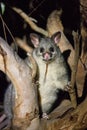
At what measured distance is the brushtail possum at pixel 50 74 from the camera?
486cm

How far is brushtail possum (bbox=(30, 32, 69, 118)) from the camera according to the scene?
486 centimetres

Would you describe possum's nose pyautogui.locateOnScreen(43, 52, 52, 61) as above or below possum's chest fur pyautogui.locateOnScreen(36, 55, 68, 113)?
above

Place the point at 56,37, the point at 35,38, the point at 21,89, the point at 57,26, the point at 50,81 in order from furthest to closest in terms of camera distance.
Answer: the point at 35,38 < the point at 57,26 < the point at 56,37 < the point at 50,81 < the point at 21,89

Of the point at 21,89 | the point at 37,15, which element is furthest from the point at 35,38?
the point at 21,89

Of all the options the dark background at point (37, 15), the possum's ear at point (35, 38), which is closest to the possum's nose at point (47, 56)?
A: the possum's ear at point (35, 38)

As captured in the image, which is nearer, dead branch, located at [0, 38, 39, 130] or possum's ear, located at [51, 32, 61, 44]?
dead branch, located at [0, 38, 39, 130]

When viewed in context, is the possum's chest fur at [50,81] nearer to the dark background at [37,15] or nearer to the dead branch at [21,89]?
the dead branch at [21,89]

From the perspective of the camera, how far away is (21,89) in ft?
12.3

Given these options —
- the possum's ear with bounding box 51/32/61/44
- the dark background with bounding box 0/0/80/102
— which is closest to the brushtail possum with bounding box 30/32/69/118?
the possum's ear with bounding box 51/32/61/44

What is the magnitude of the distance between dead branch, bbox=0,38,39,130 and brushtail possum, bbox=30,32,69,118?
912 millimetres

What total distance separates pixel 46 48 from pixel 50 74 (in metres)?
0.47

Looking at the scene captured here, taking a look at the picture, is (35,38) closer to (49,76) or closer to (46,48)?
(46,48)

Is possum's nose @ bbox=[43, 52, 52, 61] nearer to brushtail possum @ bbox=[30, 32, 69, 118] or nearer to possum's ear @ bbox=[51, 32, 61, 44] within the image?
brushtail possum @ bbox=[30, 32, 69, 118]

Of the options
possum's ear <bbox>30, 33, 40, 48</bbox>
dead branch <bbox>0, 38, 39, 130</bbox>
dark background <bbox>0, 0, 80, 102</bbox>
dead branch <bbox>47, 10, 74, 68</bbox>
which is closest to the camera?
dead branch <bbox>0, 38, 39, 130</bbox>
